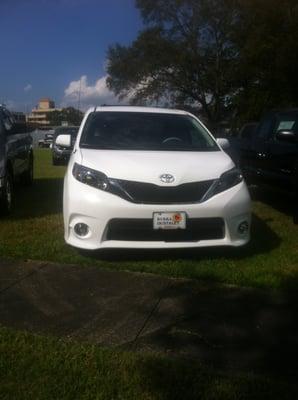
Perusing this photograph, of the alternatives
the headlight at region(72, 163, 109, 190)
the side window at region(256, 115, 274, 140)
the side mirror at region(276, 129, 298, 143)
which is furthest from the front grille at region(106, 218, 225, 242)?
the side window at region(256, 115, 274, 140)

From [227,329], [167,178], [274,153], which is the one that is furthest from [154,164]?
[274,153]

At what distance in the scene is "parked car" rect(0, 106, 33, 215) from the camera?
727cm

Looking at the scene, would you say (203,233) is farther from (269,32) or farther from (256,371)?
(269,32)

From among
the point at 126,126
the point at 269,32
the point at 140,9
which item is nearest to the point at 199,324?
the point at 126,126

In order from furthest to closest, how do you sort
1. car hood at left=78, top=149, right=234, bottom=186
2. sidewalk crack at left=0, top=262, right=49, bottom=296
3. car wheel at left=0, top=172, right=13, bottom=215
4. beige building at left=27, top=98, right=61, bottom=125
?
beige building at left=27, top=98, right=61, bottom=125 < car wheel at left=0, top=172, right=13, bottom=215 < car hood at left=78, top=149, right=234, bottom=186 < sidewalk crack at left=0, top=262, right=49, bottom=296

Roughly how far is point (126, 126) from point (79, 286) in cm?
239

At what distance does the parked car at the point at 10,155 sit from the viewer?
7.27m

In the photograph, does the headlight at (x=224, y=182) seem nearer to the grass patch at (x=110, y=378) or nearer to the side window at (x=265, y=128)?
the grass patch at (x=110, y=378)

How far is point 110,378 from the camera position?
2.99m

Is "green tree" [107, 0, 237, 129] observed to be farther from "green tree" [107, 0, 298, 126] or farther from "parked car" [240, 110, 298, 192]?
"parked car" [240, 110, 298, 192]

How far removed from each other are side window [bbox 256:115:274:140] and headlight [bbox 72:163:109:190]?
4189 millimetres

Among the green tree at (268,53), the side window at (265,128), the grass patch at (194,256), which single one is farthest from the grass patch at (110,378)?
the green tree at (268,53)

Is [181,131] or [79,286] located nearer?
[79,286]

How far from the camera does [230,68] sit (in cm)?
3928
